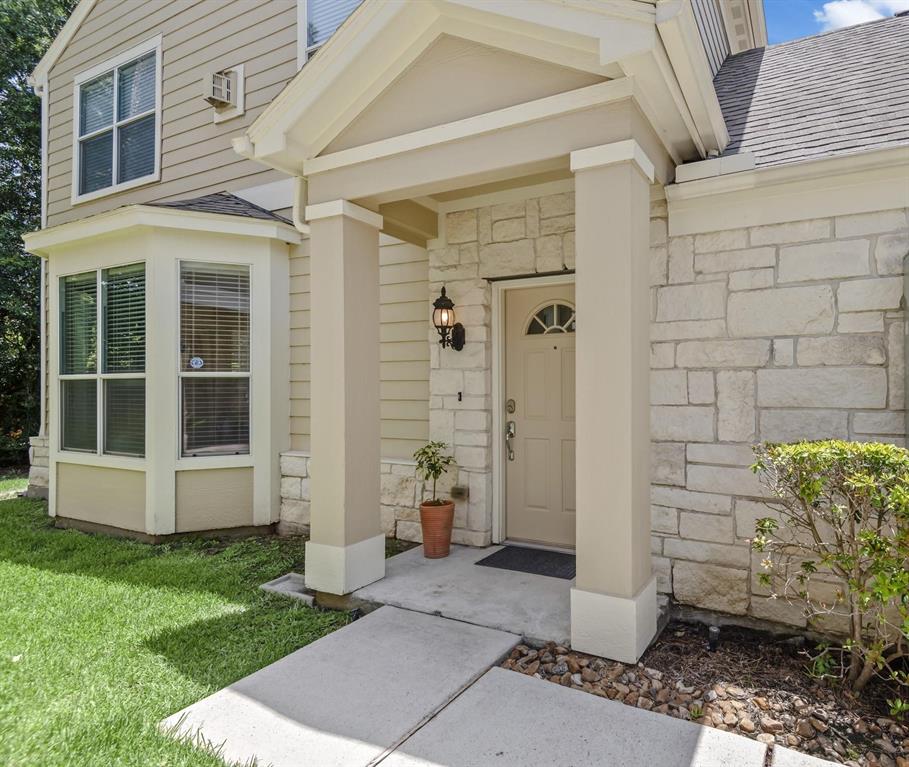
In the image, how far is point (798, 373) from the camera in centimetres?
326

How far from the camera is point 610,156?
2869 millimetres

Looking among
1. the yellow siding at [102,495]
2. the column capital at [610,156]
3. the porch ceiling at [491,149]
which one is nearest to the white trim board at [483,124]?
the porch ceiling at [491,149]

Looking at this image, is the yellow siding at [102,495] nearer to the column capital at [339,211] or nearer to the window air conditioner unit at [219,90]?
the column capital at [339,211]

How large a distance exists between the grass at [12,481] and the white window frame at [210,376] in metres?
4.56

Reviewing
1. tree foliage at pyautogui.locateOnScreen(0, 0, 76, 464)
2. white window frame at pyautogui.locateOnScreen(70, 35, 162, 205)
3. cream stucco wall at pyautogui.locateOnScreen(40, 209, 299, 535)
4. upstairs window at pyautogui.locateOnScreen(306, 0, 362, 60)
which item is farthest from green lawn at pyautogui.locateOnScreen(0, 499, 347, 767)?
tree foliage at pyautogui.locateOnScreen(0, 0, 76, 464)

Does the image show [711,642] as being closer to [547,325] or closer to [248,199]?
[547,325]

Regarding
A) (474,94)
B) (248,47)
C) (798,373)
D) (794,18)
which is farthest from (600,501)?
(794,18)

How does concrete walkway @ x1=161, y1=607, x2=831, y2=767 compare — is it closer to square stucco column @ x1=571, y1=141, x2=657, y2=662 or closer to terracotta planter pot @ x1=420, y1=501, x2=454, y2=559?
square stucco column @ x1=571, y1=141, x2=657, y2=662

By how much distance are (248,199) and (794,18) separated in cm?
722

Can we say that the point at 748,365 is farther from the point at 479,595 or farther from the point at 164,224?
the point at 164,224

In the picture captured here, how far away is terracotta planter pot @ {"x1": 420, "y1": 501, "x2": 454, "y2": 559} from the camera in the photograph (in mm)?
4504

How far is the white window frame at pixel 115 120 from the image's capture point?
6.89m

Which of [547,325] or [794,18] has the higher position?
[794,18]

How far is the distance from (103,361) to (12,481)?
202 inches
